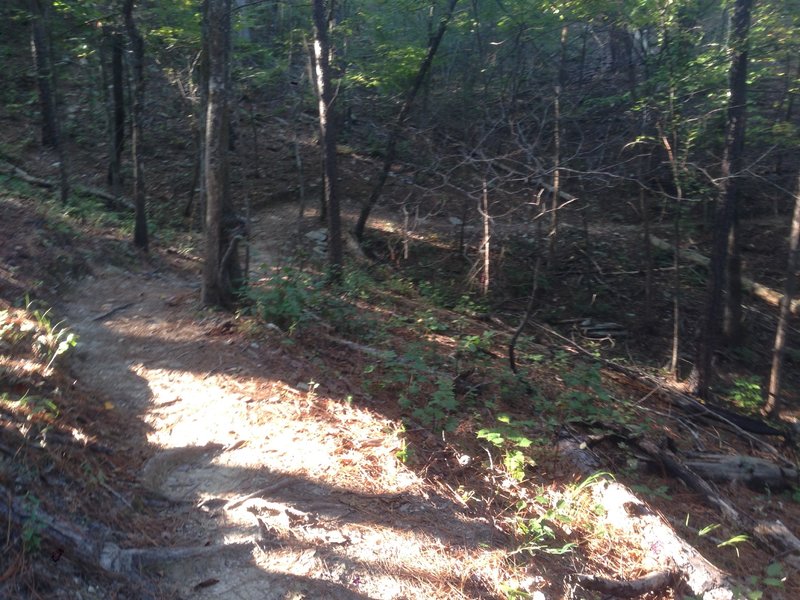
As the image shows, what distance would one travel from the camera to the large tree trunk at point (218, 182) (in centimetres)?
819

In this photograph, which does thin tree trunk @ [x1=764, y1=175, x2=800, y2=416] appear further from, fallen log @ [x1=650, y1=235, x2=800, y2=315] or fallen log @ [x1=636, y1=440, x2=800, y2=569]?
fallen log @ [x1=650, y1=235, x2=800, y2=315]

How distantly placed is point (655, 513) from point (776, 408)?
25.4 feet

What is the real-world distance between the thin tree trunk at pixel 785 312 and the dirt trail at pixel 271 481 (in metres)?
8.05

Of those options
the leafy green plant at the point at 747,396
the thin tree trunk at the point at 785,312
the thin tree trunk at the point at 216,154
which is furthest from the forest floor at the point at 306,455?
the leafy green plant at the point at 747,396

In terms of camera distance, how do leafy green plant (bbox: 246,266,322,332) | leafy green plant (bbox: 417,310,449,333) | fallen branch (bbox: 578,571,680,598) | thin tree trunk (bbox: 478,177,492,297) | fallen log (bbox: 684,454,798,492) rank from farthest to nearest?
leafy green plant (bbox: 417,310,449,333), thin tree trunk (bbox: 478,177,492,297), leafy green plant (bbox: 246,266,322,332), fallen log (bbox: 684,454,798,492), fallen branch (bbox: 578,571,680,598)

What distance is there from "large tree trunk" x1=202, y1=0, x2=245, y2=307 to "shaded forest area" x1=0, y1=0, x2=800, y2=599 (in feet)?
0.11

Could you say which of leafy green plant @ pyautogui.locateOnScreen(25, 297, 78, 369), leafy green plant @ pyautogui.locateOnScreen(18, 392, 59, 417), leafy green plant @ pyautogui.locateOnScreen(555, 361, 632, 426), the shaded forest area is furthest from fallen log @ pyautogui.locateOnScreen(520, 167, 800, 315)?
→ leafy green plant @ pyautogui.locateOnScreen(18, 392, 59, 417)

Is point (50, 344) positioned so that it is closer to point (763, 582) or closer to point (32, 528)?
point (32, 528)

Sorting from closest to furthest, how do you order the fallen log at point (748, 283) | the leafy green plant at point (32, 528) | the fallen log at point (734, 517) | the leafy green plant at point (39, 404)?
the leafy green plant at point (32, 528) < the leafy green plant at point (39, 404) < the fallen log at point (734, 517) < the fallen log at point (748, 283)

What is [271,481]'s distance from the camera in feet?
16.5

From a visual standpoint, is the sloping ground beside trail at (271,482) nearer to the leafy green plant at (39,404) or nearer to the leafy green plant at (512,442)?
the leafy green plant at (39,404)

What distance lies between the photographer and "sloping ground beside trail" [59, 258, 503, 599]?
163 inches

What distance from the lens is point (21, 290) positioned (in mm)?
8492

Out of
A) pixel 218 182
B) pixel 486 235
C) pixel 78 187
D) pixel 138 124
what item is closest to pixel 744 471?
pixel 486 235
